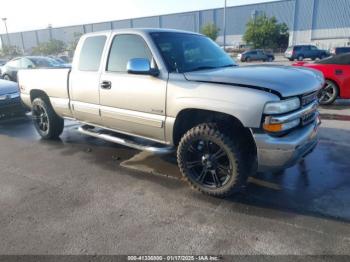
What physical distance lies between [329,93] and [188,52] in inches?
223

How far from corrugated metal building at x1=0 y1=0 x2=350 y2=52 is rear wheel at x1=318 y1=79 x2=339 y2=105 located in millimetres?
50198

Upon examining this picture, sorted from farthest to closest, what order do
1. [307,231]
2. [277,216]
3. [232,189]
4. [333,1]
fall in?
[333,1] → [232,189] → [277,216] → [307,231]

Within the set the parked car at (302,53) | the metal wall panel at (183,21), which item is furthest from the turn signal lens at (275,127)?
the metal wall panel at (183,21)

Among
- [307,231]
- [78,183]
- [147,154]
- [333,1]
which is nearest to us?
[307,231]

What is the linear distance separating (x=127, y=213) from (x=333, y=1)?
6215cm

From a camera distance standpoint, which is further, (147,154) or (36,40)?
(36,40)

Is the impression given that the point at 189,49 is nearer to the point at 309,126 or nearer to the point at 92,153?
the point at 309,126

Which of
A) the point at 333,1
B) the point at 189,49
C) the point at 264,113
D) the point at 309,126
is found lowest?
the point at 309,126

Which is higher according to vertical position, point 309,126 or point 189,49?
point 189,49

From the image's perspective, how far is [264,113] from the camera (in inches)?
120

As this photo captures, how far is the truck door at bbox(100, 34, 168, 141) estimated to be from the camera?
3.90 meters

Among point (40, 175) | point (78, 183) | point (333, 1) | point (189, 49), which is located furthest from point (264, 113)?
point (333, 1)

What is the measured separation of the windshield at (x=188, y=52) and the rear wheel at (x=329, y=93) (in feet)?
15.4

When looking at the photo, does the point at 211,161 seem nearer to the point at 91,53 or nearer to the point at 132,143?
the point at 132,143
